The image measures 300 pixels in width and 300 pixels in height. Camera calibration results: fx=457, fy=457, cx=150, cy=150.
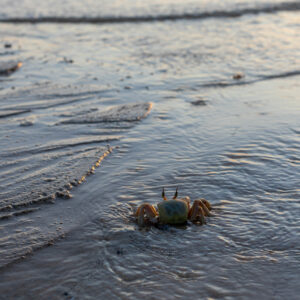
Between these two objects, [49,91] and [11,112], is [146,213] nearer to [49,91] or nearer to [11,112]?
[11,112]

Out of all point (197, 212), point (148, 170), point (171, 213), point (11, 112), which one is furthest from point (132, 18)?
point (171, 213)

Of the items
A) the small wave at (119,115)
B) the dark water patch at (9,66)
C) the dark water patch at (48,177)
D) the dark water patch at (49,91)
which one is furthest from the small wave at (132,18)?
the dark water patch at (48,177)

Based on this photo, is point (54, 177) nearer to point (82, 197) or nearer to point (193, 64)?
point (82, 197)

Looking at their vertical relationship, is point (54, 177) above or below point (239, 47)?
below

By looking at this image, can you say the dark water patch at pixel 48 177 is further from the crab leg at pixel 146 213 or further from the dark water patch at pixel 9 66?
the dark water patch at pixel 9 66

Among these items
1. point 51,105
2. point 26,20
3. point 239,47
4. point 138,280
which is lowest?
point 138,280

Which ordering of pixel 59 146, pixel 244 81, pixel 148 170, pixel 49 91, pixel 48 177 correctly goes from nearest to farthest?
1. pixel 48 177
2. pixel 148 170
3. pixel 59 146
4. pixel 49 91
5. pixel 244 81

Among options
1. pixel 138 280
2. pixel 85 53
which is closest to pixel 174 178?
pixel 138 280
